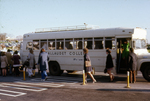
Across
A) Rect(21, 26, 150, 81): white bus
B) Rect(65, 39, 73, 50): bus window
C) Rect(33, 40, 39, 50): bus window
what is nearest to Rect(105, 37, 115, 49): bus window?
Rect(21, 26, 150, 81): white bus

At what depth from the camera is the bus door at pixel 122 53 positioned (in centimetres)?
1248

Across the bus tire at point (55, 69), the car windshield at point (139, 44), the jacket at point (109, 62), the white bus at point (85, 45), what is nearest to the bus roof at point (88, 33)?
the white bus at point (85, 45)

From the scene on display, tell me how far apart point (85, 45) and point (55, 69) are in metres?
3.00

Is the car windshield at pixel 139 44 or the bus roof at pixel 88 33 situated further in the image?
the car windshield at pixel 139 44

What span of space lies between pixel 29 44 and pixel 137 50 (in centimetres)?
806

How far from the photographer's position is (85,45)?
13562mm

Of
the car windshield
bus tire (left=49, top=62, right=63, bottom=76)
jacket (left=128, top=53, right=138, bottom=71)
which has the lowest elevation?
A: bus tire (left=49, top=62, right=63, bottom=76)

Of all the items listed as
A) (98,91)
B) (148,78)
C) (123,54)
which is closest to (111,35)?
(123,54)

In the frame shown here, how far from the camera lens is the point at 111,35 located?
12.5 m

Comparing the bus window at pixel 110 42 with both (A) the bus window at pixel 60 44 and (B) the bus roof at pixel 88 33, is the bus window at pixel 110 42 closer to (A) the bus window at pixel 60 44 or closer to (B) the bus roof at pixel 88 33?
(B) the bus roof at pixel 88 33

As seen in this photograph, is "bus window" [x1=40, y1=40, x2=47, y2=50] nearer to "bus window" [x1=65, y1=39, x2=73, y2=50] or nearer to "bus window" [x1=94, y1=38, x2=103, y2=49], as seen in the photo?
"bus window" [x1=65, y1=39, x2=73, y2=50]

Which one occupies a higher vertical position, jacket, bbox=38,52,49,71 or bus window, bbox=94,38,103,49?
bus window, bbox=94,38,103,49

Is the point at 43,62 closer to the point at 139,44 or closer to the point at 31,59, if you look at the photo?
the point at 31,59

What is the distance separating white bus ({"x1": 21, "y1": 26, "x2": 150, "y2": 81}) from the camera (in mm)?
12059
